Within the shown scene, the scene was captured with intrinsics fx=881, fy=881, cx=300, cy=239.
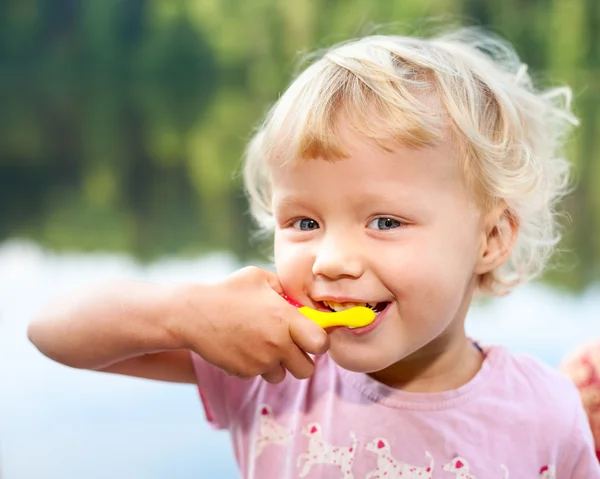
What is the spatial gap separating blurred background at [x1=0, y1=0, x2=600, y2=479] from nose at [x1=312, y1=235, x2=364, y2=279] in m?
0.50

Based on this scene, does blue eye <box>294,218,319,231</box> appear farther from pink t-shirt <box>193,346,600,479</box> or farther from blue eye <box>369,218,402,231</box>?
pink t-shirt <box>193,346,600,479</box>

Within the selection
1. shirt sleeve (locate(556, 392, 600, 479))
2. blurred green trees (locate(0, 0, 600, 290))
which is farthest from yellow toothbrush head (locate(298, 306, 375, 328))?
blurred green trees (locate(0, 0, 600, 290))

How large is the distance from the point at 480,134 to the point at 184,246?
200 centimetres

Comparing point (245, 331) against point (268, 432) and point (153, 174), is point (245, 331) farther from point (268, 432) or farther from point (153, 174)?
point (153, 174)

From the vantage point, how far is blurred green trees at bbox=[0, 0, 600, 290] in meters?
3.02

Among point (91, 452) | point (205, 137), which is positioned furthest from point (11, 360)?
point (205, 137)

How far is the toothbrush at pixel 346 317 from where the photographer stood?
0.79 metres

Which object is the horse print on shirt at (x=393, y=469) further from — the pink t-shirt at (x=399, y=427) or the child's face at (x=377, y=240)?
the child's face at (x=377, y=240)

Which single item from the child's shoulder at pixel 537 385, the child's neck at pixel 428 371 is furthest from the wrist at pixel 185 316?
the child's shoulder at pixel 537 385

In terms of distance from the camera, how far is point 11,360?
201 centimetres

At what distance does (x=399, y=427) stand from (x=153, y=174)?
10.3 ft

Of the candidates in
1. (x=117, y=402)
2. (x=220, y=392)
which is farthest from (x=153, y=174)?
(x=220, y=392)

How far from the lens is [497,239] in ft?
3.00

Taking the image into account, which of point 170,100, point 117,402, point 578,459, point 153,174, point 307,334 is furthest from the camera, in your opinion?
point 170,100
